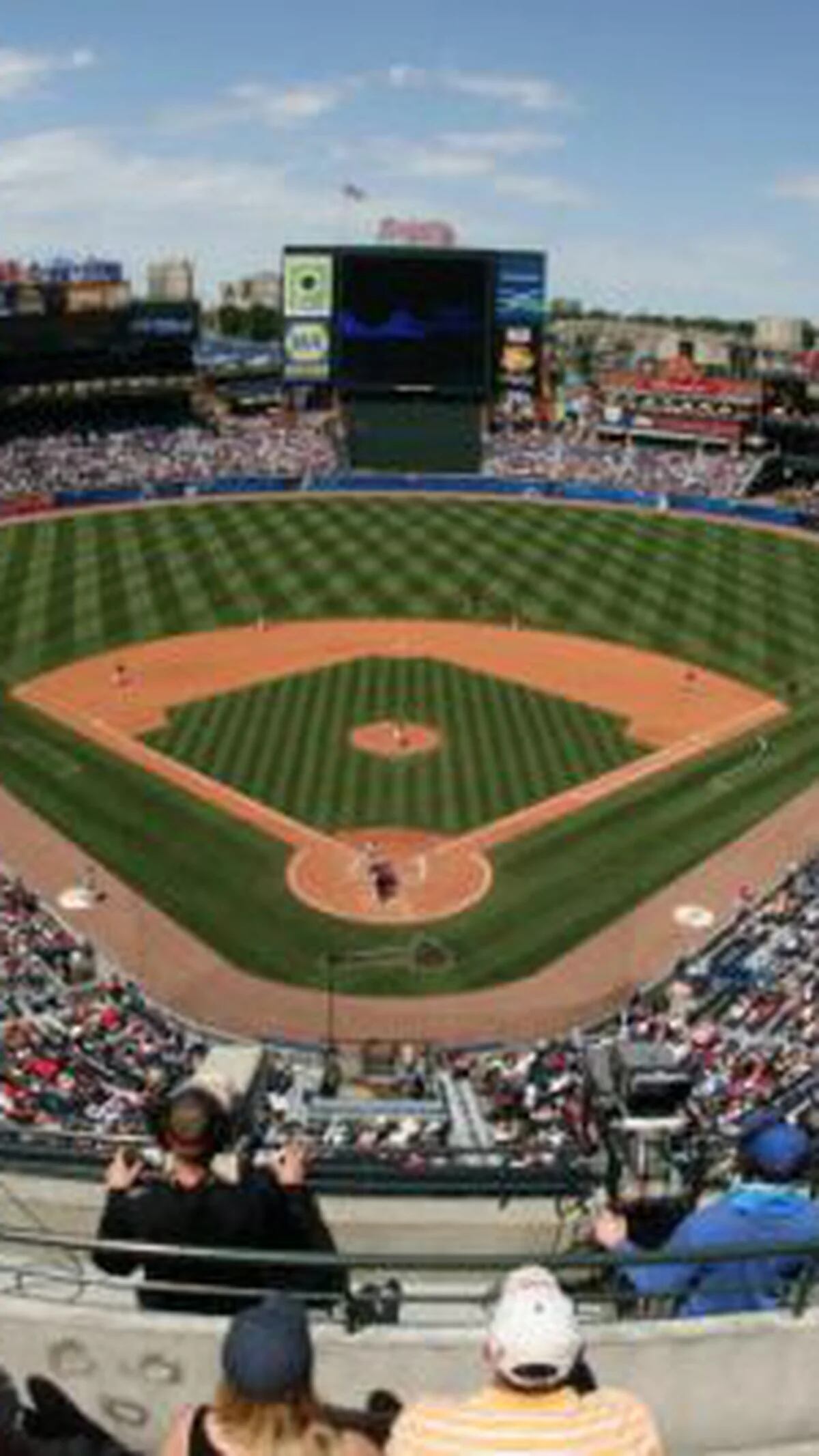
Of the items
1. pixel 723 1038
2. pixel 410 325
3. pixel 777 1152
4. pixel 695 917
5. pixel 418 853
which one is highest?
pixel 410 325

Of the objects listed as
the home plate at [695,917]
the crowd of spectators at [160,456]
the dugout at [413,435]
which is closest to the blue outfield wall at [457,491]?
the crowd of spectators at [160,456]

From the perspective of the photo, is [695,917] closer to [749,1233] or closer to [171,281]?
[749,1233]

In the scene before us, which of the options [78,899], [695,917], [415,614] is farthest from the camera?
[415,614]

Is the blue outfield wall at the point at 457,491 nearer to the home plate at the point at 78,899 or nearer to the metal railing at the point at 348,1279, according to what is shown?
the home plate at the point at 78,899

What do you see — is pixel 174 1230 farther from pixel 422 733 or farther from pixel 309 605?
pixel 309 605

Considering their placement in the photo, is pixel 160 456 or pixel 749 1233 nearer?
pixel 749 1233

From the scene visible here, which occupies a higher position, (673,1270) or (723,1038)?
(673,1270)

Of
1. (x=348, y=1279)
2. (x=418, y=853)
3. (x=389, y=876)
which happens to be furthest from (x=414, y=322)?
(x=348, y=1279)
